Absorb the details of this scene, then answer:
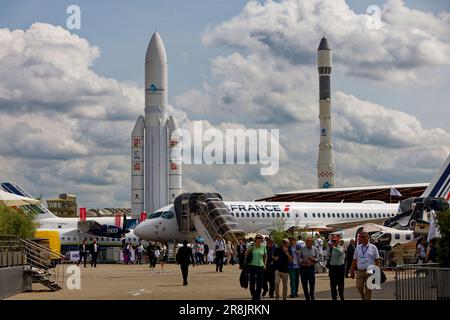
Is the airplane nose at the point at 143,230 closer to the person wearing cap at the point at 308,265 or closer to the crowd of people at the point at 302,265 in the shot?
the crowd of people at the point at 302,265

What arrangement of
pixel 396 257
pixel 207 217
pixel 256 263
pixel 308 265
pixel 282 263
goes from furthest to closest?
1. pixel 207 217
2. pixel 396 257
3. pixel 282 263
4. pixel 308 265
5. pixel 256 263

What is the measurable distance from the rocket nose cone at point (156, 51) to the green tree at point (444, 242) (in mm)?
67539

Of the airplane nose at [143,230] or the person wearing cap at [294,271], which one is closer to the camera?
the person wearing cap at [294,271]

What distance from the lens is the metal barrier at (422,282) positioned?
18766 millimetres

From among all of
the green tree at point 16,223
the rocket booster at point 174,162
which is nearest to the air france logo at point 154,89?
the rocket booster at point 174,162

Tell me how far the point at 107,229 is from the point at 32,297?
49060mm

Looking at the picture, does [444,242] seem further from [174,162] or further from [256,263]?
[174,162]

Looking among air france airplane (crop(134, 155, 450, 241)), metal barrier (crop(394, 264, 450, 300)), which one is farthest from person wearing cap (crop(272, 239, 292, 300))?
air france airplane (crop(134, 155, 450, 241))

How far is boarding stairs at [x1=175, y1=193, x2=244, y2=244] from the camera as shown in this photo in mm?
52656

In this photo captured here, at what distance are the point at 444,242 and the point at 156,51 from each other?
2712 inches

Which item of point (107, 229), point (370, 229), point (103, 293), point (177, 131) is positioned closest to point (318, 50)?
point (177, 131)

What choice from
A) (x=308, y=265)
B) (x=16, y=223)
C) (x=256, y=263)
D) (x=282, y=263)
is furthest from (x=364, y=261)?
(x=16, y=223)

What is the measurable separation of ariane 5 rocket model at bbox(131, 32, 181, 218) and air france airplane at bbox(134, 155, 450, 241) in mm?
28861

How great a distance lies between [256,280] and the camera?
21.9m
